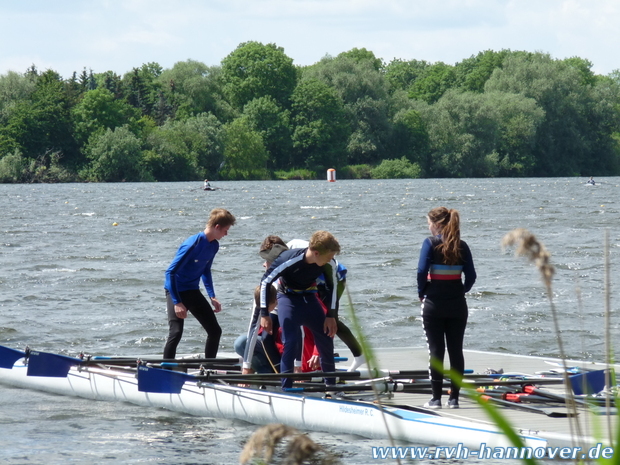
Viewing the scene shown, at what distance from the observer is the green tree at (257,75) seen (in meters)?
94.6

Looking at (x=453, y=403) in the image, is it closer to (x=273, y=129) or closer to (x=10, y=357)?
(x=10, y=357)

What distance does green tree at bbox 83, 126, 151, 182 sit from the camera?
255ft

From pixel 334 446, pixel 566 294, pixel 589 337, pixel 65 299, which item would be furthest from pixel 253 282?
pixel 334 446

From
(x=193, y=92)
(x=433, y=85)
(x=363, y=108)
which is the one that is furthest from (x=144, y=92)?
(x=433, y=85)

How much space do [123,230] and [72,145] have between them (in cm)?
5352

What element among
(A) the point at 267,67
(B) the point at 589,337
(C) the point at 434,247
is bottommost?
(B) the point at 589,337

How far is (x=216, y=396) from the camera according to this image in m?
8.39

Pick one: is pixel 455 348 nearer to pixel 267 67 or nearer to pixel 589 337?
pixel 589 337

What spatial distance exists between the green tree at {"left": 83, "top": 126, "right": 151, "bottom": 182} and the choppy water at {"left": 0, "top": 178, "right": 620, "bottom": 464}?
3141 centimetres

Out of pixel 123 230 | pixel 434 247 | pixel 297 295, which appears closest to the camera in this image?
pixel 434 247

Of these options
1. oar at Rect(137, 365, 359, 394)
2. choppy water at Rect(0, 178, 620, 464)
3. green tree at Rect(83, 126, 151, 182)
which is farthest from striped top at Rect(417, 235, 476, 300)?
green tree at Rect(83, 126, 151, 182)

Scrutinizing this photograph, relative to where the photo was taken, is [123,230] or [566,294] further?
[123,230]

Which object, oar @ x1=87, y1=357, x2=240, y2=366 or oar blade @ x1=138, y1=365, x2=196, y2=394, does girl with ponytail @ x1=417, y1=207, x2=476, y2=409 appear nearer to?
oar blade @ x1=138, y1=365, x2=196, y2=394

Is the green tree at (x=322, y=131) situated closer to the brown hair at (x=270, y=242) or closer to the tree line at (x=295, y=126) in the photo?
the tree line at (x=295, y=126)
